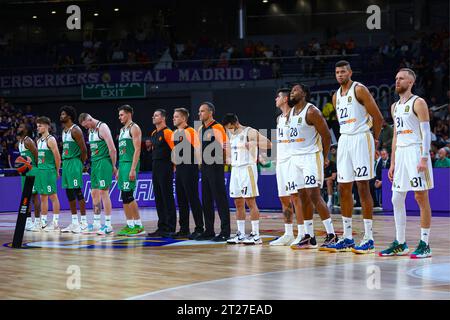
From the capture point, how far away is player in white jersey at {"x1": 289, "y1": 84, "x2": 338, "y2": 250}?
427 inches

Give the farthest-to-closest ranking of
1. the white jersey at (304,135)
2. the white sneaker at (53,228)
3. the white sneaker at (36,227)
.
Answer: the white sneaker at (36,227) → the white sneaker at (53,228) → the white jersey at (304,135)

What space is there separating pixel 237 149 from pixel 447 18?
21.9 metres

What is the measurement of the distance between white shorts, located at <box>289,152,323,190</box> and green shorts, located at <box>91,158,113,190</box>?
421 cm

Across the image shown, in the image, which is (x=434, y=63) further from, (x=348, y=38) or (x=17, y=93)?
(x=17, y=93)

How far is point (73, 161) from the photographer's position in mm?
14539

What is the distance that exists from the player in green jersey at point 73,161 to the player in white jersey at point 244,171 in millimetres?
3583

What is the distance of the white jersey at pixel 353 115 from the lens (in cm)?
1035

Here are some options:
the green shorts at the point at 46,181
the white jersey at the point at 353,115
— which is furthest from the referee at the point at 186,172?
the green shorts at the point at 46,181

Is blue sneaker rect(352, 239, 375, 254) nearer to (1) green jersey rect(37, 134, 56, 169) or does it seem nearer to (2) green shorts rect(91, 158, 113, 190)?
(2) green shorts rect(91, 158, 113, 190)

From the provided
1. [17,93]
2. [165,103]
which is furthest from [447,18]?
[17,93]

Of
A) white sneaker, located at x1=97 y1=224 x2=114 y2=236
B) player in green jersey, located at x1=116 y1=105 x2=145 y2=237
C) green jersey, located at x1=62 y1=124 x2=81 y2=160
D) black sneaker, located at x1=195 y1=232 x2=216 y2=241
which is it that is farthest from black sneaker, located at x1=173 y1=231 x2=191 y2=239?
green jersey, located at x1=62 y1=124 x2=81 y2=160

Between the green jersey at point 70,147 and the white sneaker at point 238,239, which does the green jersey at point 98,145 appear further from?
the white sneaker at point 238,239
